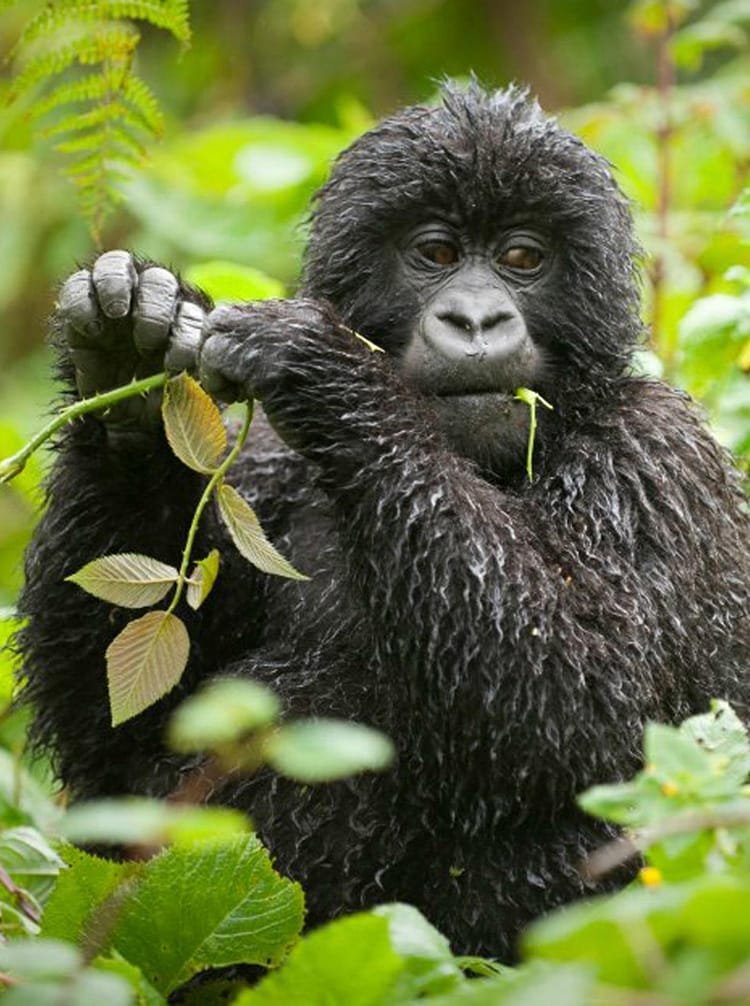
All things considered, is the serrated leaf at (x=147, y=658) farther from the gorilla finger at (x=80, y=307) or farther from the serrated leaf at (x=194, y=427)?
the gorilla finger at (x=80, y=307)

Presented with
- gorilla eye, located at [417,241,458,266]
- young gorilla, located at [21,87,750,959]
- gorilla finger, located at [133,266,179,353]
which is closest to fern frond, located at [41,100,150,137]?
young gorilla, located at [21,87,750,959]

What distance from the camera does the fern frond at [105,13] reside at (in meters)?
3.65

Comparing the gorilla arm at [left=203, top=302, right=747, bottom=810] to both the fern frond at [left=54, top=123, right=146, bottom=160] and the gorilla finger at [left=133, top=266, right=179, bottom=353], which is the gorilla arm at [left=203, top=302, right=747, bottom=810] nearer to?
the gorilla finger at [left=133, top=266, right=179, bottom=353]

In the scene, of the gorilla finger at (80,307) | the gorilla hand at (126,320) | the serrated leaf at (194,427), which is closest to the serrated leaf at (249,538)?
the serrated leaf at (194,427)

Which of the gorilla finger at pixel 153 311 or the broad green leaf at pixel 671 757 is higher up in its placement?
the gorilla finger at pixel 153 311

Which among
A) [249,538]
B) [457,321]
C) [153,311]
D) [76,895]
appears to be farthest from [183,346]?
[76,895]

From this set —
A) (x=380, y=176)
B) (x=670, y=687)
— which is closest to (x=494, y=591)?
(x=670, y=687)

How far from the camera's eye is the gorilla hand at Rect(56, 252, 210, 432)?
3047mm

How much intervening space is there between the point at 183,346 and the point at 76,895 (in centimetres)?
100

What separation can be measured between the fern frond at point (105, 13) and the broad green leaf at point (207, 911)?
1.91m

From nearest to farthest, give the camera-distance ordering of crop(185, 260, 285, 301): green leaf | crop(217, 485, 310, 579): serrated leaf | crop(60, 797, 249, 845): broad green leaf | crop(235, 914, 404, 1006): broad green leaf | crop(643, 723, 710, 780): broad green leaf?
crop(60, 797, 249, 845): broad green leaf
crop(643, 723, 710, 780): broad green leaf
crop(235, 914, 404, 1006): broad green leaf
crop(217, 485, 310, 579): serrated leaf
crop(185, 260, 285, 301): green leaf

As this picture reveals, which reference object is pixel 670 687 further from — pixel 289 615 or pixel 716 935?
pixel 716 935

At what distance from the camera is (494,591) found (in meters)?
2.96

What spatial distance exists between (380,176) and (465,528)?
2.91 feet
